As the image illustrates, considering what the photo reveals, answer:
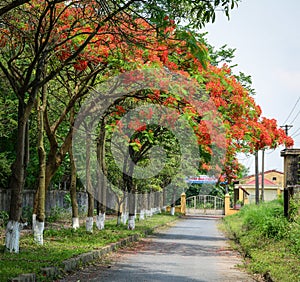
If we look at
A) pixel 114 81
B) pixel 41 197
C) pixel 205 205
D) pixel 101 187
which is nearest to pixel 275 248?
pixel 41 197

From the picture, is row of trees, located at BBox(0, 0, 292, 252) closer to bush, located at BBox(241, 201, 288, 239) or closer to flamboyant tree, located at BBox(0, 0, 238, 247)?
flamboyant tree, located at BBox(0, 0, 238, 247)

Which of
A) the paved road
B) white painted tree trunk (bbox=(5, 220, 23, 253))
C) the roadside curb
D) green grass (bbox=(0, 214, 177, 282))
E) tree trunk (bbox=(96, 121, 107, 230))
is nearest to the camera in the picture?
the roadside curb

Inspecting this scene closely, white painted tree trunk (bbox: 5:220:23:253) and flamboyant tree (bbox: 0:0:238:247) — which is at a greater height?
flamboyant tree (bbox: 0:0:238:247)

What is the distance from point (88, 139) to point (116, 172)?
10876mm

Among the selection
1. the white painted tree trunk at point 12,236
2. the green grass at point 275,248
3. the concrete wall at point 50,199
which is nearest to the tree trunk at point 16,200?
the white painted tree trunk at point 12,236

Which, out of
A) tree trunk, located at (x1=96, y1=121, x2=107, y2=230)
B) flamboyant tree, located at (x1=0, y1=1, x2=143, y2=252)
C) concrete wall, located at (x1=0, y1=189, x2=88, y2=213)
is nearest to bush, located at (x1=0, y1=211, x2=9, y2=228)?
concrete wall, located at (x1=0, y1=189, x2=88, y2=213)

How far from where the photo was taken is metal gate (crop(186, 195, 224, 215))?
229ft

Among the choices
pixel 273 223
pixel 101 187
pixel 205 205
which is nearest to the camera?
pixel 273 223

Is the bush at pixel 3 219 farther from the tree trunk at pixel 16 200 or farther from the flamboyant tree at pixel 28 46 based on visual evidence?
the tree trunk at pixel 16 200

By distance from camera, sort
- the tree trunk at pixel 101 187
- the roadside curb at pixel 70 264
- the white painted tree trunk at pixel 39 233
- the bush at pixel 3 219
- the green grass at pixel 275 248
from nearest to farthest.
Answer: the roadside curb at pixel 70 264 → the green grass at pixel 275 248 → the white painted tree trunk at pixel 39 233 → the bush at pixel 3 219 → the tree trunk at pixel 101 187

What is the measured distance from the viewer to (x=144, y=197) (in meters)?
43.5

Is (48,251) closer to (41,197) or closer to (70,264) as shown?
(70,264)

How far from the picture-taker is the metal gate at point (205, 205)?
229 ft

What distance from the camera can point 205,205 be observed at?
71125 millimetres
